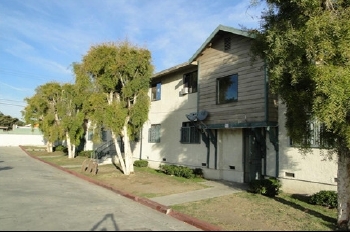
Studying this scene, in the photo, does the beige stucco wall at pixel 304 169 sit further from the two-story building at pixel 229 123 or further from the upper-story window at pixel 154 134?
the upper-story window at pixel 154 134

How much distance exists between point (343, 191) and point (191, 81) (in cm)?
1135

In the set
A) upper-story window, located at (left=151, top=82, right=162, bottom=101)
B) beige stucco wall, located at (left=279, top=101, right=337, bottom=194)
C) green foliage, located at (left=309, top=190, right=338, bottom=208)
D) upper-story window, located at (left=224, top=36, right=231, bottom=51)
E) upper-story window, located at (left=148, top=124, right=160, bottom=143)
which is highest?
upper-story window, located at (left=224, top=36, right=231, bottom=51)

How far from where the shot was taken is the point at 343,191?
7.25 m

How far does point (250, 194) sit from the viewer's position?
36.2 ft

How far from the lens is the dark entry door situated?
1314 centimetres

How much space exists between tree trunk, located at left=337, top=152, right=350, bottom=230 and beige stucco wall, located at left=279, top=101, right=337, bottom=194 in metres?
2.87

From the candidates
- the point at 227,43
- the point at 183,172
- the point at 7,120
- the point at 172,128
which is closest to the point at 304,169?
the point at 183,172

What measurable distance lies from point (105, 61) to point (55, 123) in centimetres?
1972

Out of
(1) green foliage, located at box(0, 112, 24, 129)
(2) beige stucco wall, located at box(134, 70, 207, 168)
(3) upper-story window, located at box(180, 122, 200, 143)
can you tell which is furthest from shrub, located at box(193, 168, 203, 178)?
(1) green foliage, located at box(0, 112, 24, 129)

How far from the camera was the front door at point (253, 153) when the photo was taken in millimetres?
13078

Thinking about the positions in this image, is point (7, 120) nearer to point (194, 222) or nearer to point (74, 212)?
point (74, 212)

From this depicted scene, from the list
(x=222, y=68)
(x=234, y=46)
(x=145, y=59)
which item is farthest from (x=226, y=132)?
(x=145, y=59)

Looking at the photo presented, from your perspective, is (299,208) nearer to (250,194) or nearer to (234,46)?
(250,194)

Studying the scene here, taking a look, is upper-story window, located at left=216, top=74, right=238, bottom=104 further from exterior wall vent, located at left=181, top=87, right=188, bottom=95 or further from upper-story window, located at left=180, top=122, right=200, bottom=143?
exterior wall vent, located at left=181, top=87, right=188, bottom=95
